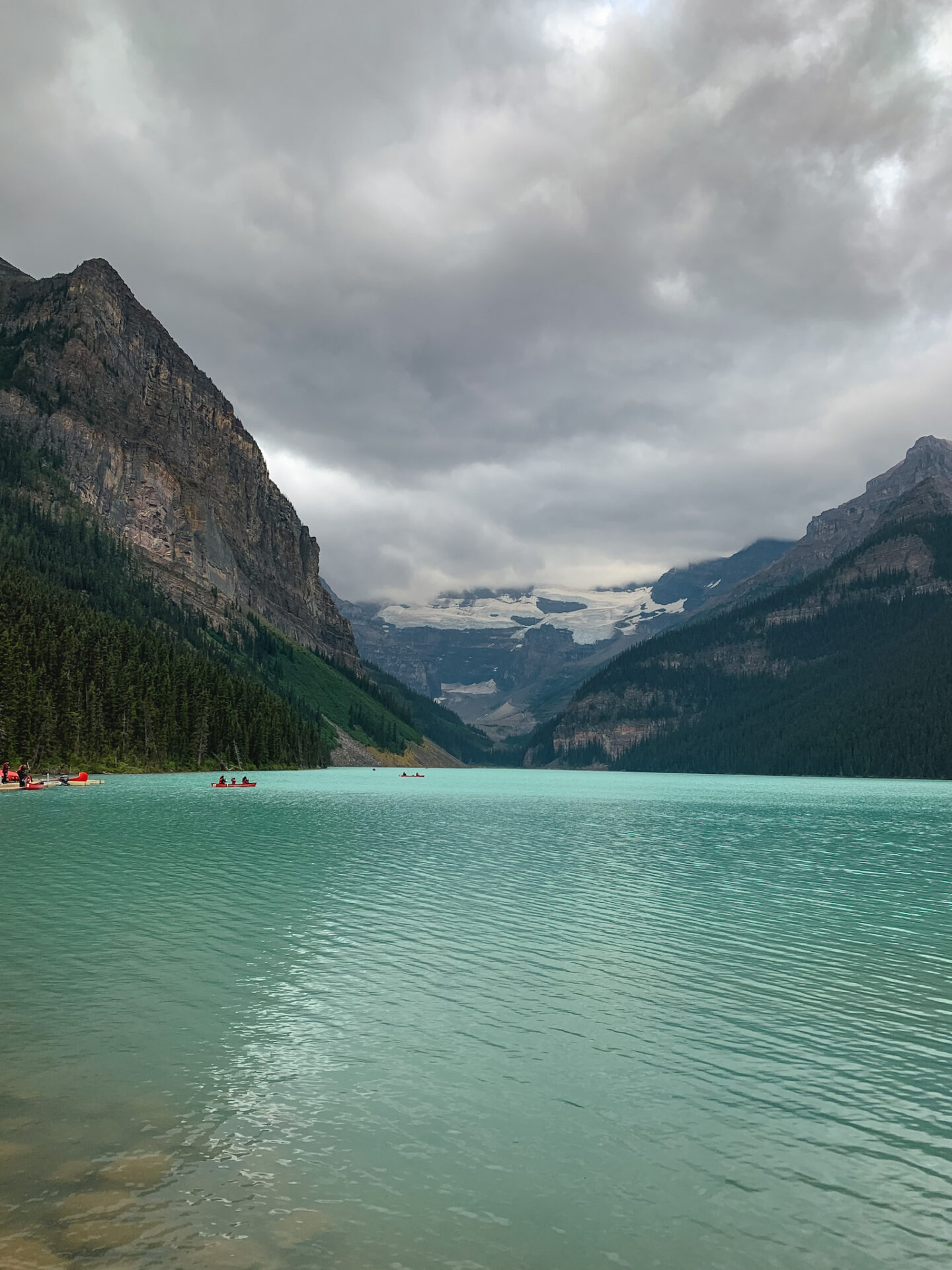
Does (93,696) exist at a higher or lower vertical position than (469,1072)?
higher

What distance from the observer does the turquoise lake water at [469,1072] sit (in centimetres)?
1464

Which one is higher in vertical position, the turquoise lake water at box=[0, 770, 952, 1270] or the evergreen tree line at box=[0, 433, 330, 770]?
the evergreen tree line at box=[0, 433, 330, 770]

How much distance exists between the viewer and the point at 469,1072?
72.0 feet

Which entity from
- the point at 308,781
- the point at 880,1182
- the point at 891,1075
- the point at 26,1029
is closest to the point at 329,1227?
the point at 880,1182

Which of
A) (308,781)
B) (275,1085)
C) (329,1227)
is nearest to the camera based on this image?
(329,1227)

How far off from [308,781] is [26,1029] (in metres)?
161

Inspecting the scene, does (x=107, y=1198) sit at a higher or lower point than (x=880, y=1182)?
higher

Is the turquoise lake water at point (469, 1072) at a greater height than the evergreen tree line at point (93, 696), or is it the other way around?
the evergreen tree line at point (93, 696)

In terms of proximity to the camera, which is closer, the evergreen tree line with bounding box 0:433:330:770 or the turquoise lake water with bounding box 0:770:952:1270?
the turquoise lake water with bounding box 0:770:952:1270

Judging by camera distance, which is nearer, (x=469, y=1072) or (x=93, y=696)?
(x=469, y=1072)

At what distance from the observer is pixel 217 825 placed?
8050cm

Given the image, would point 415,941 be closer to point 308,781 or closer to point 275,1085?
point 275,1085

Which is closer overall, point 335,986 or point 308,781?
point 335,986

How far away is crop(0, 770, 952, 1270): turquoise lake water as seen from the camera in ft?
48.0
